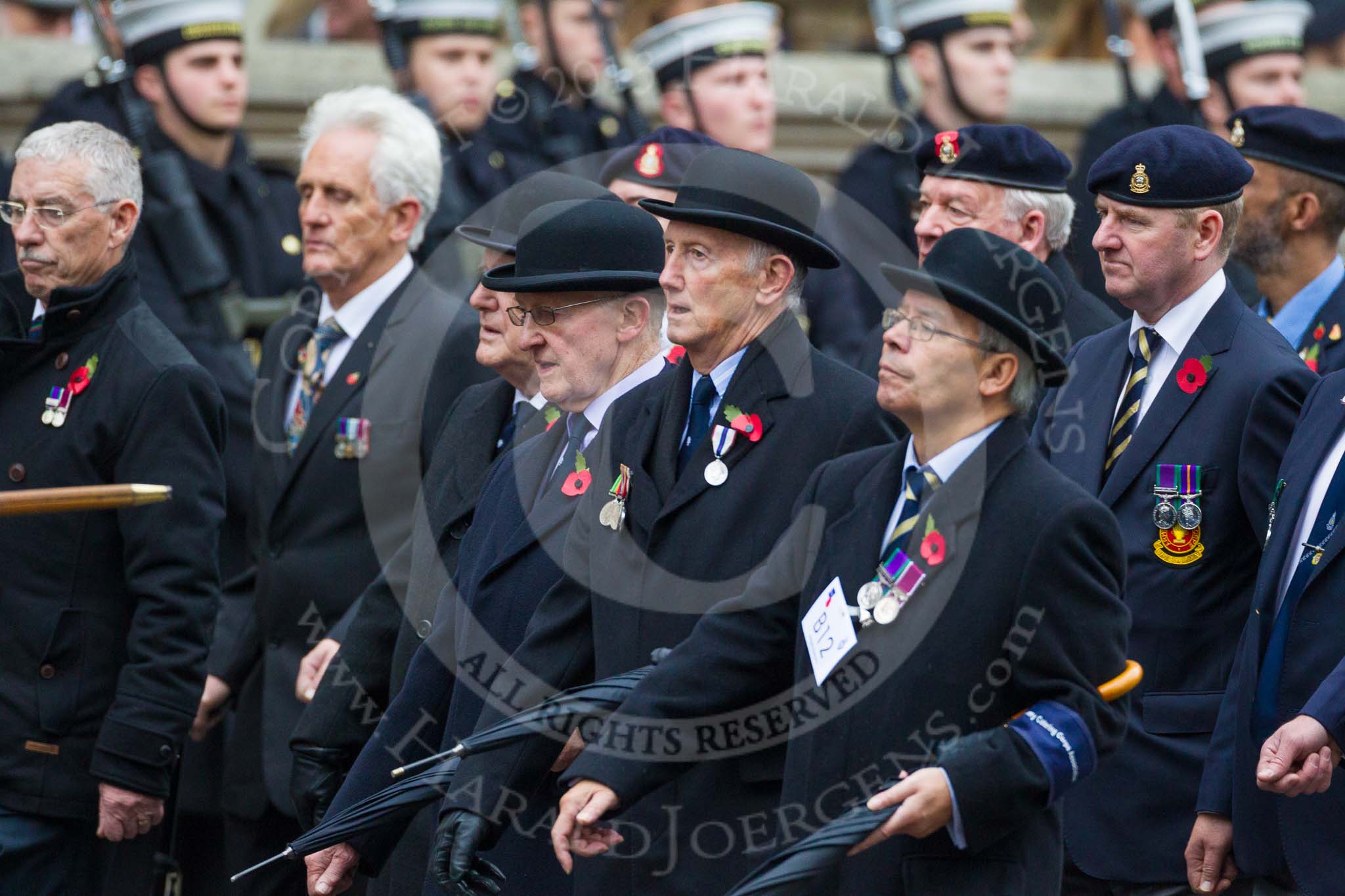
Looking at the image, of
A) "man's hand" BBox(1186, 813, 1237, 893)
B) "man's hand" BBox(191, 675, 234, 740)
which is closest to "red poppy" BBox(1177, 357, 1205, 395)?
"man's hand" BBox(1186, 813, 1237, 893)

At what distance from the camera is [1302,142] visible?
5941mm

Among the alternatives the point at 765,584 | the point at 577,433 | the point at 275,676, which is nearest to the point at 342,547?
the point at 275,676

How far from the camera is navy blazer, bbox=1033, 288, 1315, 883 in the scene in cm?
487

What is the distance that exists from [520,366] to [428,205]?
4.33 ft

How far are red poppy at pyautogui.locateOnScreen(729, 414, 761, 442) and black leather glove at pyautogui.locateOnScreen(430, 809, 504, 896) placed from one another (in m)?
0.99

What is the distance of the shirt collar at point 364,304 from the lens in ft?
20.8

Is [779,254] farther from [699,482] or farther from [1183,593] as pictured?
[1183,593]

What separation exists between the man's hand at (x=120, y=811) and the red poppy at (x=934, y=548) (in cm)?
254

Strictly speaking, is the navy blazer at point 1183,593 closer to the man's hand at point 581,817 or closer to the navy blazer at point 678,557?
the navy blazer at point 678,557

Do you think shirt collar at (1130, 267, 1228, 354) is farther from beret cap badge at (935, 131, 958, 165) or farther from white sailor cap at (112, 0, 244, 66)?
white sailor cap at (112, 0, 244, 66)

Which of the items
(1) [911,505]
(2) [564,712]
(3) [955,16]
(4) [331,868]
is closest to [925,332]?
(1) [911,505]

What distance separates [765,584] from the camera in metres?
4.22

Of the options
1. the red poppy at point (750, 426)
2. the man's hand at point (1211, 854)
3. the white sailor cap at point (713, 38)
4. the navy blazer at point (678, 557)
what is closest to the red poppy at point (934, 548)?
the navy blazer at point (678, 557)

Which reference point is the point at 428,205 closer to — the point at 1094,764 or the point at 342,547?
the point at 342,547
